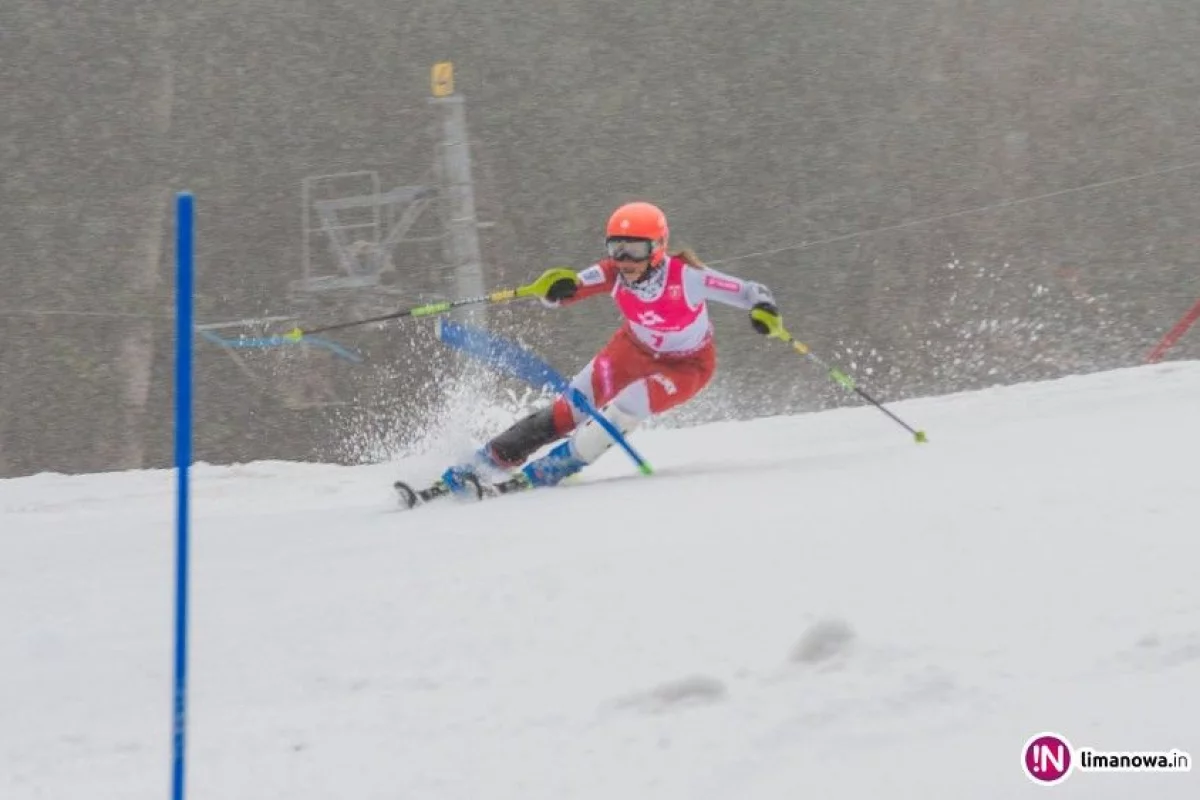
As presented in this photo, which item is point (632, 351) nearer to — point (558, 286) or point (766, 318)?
point (558, 286)

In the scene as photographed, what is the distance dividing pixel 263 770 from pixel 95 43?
19.7m

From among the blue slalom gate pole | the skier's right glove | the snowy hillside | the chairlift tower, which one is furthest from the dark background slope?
the blue slalom gate pole

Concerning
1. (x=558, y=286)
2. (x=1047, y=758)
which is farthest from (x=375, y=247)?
(x=1047, y=758)

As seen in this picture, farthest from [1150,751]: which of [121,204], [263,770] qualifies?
[121,204]

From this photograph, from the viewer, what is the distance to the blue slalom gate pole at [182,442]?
108 inches

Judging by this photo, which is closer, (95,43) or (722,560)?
(722,560)

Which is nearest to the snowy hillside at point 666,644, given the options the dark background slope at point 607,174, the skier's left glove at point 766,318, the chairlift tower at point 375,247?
the skier's left glove at point 766,318

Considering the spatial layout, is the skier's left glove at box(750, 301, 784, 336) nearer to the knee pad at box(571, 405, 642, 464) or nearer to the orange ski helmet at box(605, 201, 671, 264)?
the orange ski helmet at box(605, 201, 671, 264)

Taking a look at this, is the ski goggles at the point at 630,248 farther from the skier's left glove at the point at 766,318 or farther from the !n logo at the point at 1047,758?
the !n logo at the point at 1047,758

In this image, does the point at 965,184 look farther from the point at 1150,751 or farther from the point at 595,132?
the point at 1150,751

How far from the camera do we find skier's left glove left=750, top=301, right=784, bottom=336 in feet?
23.1

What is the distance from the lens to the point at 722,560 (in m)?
4.24

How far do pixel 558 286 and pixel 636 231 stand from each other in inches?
23.4

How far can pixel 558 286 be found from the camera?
7.25 m
